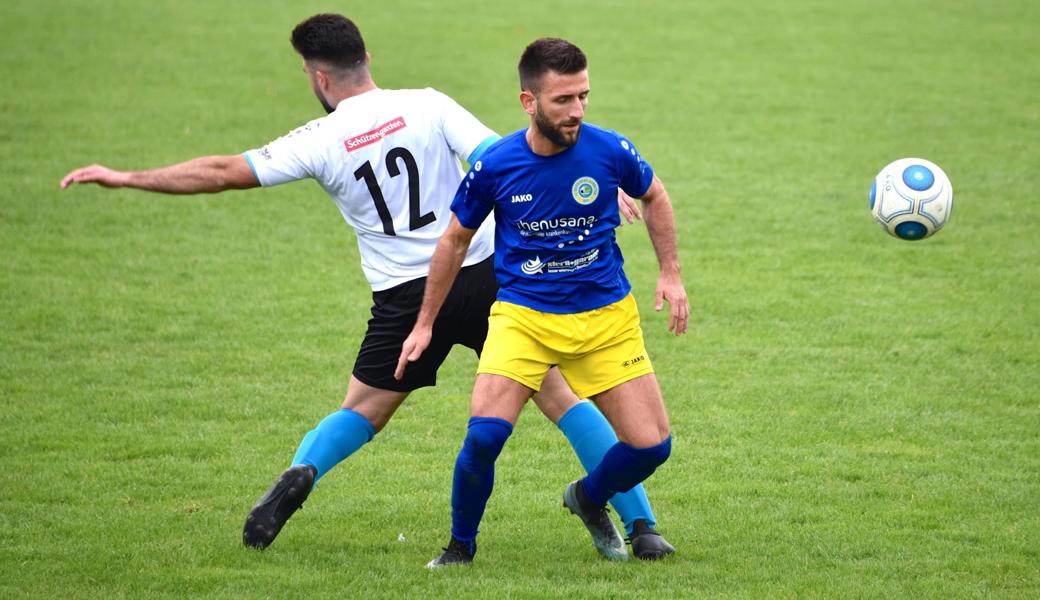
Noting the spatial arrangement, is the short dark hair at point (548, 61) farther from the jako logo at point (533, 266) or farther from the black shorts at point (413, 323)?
the black shorts at point (413, 323)

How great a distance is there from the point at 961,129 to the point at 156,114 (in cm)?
1030

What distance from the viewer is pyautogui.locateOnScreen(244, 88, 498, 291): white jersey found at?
593 cm

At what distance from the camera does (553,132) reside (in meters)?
5.43

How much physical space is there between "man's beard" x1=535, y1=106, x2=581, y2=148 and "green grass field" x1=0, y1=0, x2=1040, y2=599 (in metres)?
1.88

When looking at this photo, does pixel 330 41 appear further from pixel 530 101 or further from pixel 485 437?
pixel 485 437

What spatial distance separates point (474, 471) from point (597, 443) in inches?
30.1

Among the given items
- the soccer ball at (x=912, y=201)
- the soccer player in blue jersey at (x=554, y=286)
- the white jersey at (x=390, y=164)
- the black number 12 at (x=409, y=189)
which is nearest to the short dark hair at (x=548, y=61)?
the soccer player in blue jersey at (x=554, y=286)

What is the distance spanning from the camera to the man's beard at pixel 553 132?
5418 millimetres

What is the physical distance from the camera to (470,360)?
945 centimetres

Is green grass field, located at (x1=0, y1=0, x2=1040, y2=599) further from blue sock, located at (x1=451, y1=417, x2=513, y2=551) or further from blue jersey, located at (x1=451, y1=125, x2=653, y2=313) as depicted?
blue jersey, located at (x1=451, y1=125, x2=653, y2=313)

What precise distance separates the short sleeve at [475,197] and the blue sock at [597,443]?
1152 millimetres

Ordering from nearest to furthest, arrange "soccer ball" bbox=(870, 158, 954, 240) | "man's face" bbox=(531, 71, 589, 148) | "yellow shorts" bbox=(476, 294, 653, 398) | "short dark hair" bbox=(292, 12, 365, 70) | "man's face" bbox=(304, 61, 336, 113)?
1. "man's face" bbox=(531, 71, 589, 148)
2. "yellow shorts" bbox=(476, 294, 653, 398)
3. "short dark hair" bbox=(292, 12, 365, 70)
4. "man's face" bbox=(304, 61, 336, 113)
5. "soccer ball" bbox=(870, 158, 954, 240)

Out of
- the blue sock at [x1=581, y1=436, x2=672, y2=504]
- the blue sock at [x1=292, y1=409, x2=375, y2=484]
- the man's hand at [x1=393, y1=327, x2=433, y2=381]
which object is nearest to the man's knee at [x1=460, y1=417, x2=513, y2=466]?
the man's hand at [x1=393, y1=327, x2=433, y2=381]

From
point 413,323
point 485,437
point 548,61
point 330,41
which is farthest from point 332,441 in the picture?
point 548,61
